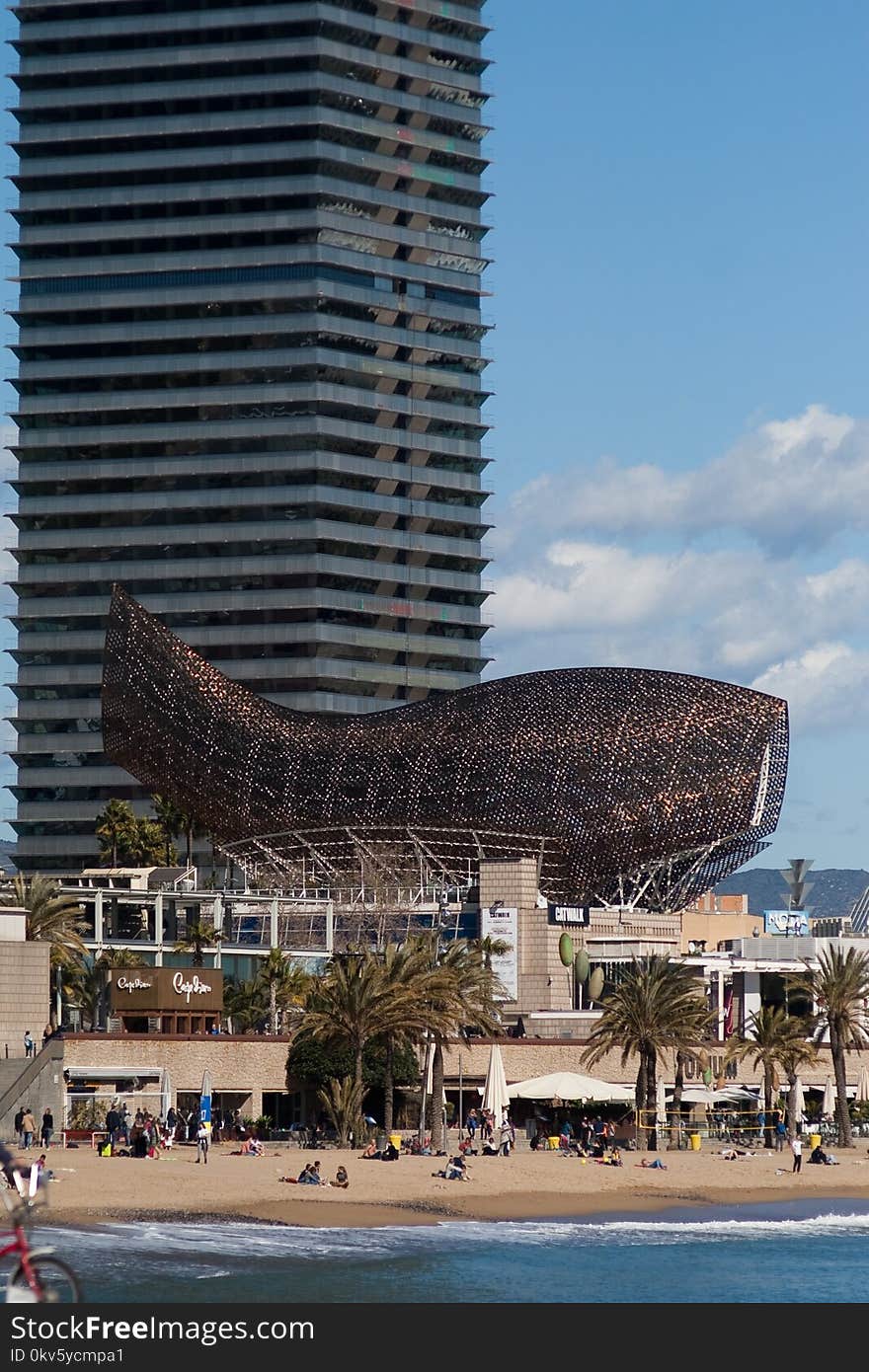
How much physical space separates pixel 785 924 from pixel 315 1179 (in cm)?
7068

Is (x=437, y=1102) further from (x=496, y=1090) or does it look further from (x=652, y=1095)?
(x=652, y=1095)

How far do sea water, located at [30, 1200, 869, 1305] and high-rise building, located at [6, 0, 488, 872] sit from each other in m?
114

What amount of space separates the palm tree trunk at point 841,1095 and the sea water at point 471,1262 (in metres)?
23.5

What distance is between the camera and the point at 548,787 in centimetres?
11938

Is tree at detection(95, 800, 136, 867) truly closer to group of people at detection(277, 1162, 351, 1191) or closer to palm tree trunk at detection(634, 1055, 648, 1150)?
palm tree trunk at detection(634, 1055, 648, 1150)

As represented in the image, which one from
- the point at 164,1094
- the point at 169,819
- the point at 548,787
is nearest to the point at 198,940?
the point at 164,1094

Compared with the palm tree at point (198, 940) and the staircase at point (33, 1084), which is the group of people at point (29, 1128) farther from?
the palm tree at point (198, 940)

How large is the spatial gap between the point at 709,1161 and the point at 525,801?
48103 mm

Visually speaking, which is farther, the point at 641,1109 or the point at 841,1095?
the point at 841,1095

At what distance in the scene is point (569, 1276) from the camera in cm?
4822

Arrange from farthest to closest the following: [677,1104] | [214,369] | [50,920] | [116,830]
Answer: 1. [214,369]
2. [116,830]
3. [50,920]
4. [677,1104]
